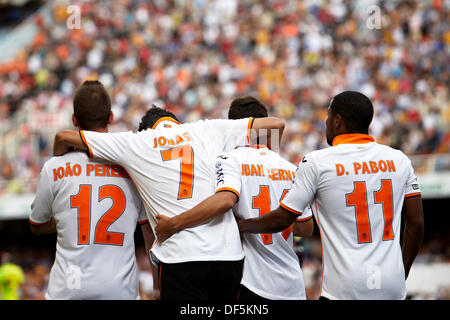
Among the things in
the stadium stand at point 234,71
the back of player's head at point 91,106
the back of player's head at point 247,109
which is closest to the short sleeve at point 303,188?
the back of player's head at point 247,109

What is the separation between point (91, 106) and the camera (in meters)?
4.19

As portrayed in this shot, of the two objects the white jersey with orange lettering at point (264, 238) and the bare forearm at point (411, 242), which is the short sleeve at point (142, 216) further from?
the bare forearm at point (411, 242)

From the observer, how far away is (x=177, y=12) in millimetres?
22359

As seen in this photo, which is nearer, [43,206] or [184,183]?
[184,183]

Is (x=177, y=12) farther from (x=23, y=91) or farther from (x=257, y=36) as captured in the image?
(x=23, y=91)

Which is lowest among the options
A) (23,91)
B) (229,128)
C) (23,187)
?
(23,187)

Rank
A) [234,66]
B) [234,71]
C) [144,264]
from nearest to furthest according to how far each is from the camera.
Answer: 1. [144,264]
2. [234,71]
3. [234,66]

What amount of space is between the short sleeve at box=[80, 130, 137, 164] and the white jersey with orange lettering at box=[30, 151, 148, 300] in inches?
5.8

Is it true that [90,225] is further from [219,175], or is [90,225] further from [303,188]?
[303,188]

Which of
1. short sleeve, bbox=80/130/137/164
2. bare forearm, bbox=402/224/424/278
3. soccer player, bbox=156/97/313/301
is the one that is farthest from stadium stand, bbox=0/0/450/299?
short sleeve, bbox=80/130/137/164

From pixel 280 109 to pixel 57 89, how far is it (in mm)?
7027

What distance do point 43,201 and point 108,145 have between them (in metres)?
0.60

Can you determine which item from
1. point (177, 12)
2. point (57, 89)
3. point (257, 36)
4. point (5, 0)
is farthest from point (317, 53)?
point (5, 0)

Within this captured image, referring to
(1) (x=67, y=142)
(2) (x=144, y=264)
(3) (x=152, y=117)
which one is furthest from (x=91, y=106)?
(2) (x=144, y=264)
